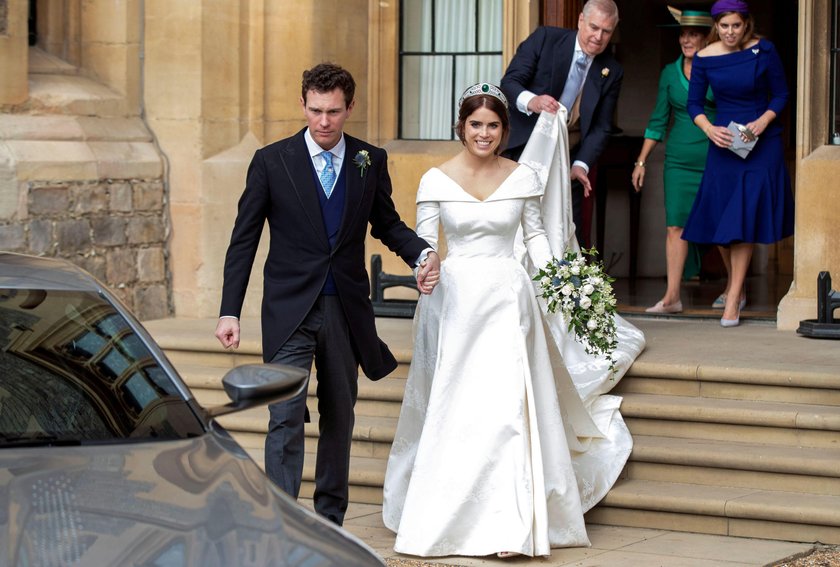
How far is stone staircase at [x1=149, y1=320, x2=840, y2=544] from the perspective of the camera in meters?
7.45

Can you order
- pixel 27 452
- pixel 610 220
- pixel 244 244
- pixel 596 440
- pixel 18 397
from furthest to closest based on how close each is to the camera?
1. pixel 610 220
2. pixel 596 440
3. pixel 244 244
4. pixel 18 397
5. pixel 27 452

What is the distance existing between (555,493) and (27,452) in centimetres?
322

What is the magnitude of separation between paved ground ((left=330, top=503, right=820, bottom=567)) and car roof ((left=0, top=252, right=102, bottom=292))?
2.26 meters

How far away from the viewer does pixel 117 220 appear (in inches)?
430

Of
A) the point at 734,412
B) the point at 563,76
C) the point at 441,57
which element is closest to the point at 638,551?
the point at 734,412

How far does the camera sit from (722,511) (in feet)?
24.3

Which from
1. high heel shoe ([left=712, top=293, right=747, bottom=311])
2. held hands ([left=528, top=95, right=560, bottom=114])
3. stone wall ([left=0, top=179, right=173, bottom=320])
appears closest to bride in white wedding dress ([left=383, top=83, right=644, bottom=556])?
held hands ([left=528, top=95, right=560, bottom=114])

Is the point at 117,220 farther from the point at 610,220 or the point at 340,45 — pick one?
the point at 610,220

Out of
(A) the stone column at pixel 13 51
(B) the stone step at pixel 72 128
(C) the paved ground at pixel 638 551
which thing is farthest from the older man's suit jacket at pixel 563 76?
(A) the stone column at pixel 13 51

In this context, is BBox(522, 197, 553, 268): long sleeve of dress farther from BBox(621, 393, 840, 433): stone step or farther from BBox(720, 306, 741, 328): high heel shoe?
BBox(720, 306, 741, 328): high heel shoe

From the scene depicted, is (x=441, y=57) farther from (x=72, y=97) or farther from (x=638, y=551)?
(x=638, y=551)

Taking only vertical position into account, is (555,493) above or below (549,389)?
below

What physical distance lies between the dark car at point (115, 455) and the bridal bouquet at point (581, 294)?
100.0 inches

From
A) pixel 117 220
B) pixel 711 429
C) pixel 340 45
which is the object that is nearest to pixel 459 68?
pixel 340 45
